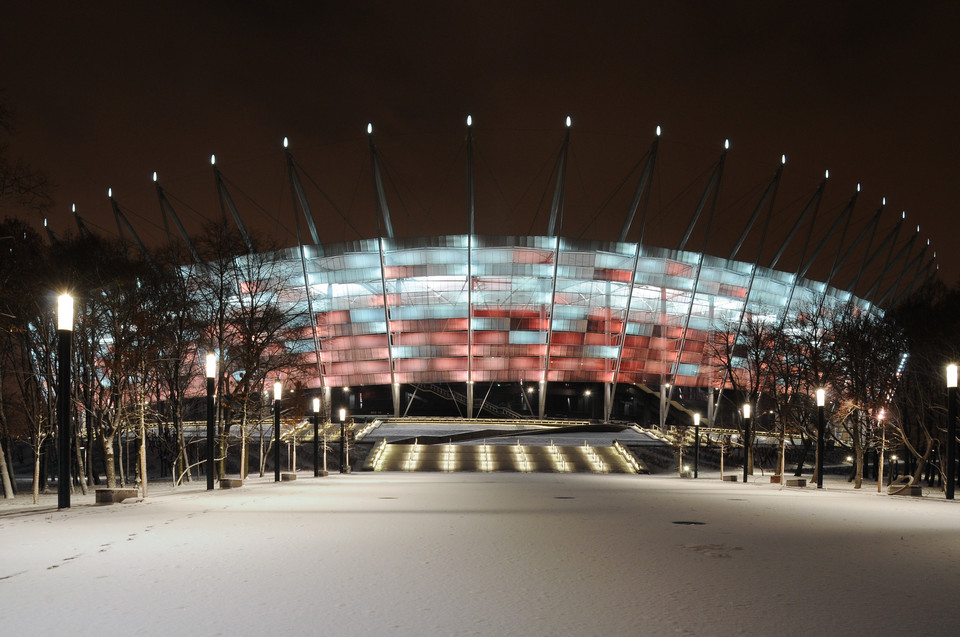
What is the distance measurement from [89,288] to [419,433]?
4458 centimetres

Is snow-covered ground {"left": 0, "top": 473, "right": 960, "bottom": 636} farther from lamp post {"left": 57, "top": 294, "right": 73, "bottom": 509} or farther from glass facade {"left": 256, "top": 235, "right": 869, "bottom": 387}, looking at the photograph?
glass facade {"left": 256, "top": 235, "right": 869, "bottom": 387}

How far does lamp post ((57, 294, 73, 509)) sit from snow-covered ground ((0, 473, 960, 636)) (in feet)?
1.60

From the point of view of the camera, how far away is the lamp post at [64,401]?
1528 centimetres

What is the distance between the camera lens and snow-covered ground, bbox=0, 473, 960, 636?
6.30 meters

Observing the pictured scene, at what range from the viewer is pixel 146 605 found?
22.2ft

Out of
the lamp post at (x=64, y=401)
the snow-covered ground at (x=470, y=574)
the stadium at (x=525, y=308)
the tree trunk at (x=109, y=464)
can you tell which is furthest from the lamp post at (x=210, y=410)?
the stadium at (x=525, y=308)

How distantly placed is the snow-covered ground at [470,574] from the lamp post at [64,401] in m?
0.49

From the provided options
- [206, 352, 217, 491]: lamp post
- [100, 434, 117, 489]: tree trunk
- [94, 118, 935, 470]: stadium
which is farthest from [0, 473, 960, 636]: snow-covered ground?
[94, 118, 935, 470]: stadium

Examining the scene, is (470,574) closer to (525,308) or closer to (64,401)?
(64,401)

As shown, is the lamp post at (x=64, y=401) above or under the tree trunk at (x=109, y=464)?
above

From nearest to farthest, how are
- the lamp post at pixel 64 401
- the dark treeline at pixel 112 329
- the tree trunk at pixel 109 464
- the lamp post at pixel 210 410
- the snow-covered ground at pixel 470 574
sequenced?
the snow-covered ground at pixel 470 574, the lamp post at pixel 64 401, the lamp post at pixel 210 410, the tree trunk at pixel 109 464, the dark treeline at pixel 112 329

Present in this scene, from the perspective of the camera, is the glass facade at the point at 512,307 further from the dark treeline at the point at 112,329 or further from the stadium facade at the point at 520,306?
the dark treeline at the point at 112,329

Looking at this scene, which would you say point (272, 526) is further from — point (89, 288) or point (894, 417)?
point (894, 417)

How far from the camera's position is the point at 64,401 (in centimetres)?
1545
